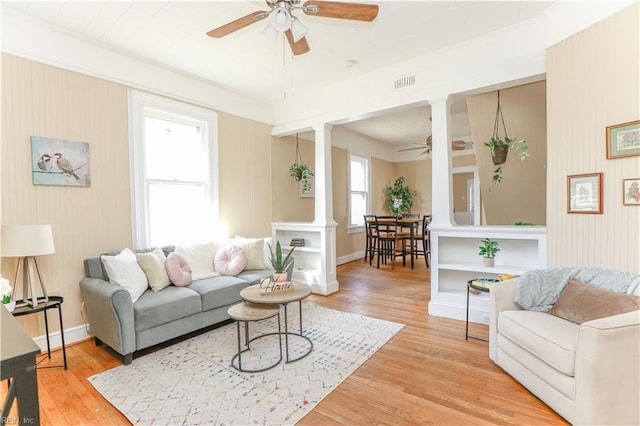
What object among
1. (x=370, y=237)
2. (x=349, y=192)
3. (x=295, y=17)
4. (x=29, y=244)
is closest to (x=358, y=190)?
(x=349, y=192)

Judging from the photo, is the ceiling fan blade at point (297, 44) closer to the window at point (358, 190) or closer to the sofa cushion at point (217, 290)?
the sofa cushion at point (217, 290)

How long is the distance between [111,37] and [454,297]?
4.38 m

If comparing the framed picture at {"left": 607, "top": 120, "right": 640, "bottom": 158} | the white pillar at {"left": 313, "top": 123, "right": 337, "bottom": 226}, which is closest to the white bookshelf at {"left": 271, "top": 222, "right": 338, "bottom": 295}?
the white pillar at {"left": 313, "top": 123, "right": 337, "bottom": 226}

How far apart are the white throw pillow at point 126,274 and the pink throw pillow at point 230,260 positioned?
2.89 feet

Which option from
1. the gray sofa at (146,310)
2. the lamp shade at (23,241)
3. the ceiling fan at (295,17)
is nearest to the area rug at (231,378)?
the gray sofa at (146,310)

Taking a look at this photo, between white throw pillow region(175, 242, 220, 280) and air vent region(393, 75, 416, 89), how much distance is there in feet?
9.68

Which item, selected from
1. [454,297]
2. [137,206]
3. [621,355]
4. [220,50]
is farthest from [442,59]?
[137,206]

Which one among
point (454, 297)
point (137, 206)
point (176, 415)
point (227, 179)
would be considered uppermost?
point (227, 179)

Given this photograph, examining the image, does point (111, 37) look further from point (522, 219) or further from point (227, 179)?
point (522, 219)

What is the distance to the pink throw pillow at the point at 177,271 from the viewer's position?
3.06 m

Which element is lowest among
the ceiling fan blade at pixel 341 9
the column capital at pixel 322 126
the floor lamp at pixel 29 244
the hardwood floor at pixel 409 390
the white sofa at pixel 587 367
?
the hardwood floor at pixel 409 390

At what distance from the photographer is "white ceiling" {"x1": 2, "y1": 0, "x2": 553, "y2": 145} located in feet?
8.36

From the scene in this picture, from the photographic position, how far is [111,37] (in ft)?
9.62

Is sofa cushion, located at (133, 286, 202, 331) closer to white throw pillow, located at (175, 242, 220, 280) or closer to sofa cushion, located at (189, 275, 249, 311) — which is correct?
sofa cushion, located at (189, 275, 249, 311)
